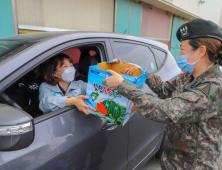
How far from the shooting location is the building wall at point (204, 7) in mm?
11241

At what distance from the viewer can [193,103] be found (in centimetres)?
93

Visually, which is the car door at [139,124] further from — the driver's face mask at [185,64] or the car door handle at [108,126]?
the driver's face mask at [185,64]

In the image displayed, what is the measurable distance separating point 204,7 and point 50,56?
54.5ft

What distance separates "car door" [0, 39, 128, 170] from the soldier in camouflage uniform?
39 centimetres

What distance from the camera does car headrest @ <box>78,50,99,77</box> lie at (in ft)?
6.41

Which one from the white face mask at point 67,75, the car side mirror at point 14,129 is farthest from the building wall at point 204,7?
the car side mirror at point 14,129

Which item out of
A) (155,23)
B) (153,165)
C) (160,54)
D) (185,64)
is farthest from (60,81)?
(155,23)

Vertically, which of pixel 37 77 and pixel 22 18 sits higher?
pixel 22 18

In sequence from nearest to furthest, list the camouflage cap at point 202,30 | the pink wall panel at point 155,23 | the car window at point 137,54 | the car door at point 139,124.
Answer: the camouflage cap at point 202,30 < the car door at point 139,124 < the car window at point 137,54 < the pink wall panel at point 155,23

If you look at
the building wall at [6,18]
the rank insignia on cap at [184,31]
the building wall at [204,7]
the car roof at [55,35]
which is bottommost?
the car roof at [55,35]

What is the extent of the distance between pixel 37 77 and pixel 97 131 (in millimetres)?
997

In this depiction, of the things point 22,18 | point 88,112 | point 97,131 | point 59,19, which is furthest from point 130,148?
point 59,19

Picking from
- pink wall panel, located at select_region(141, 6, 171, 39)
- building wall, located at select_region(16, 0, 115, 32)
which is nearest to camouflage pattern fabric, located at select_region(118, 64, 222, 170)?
building wall, located at select_region(16, 0, 115, 32)

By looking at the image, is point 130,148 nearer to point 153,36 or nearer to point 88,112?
point 88,112
